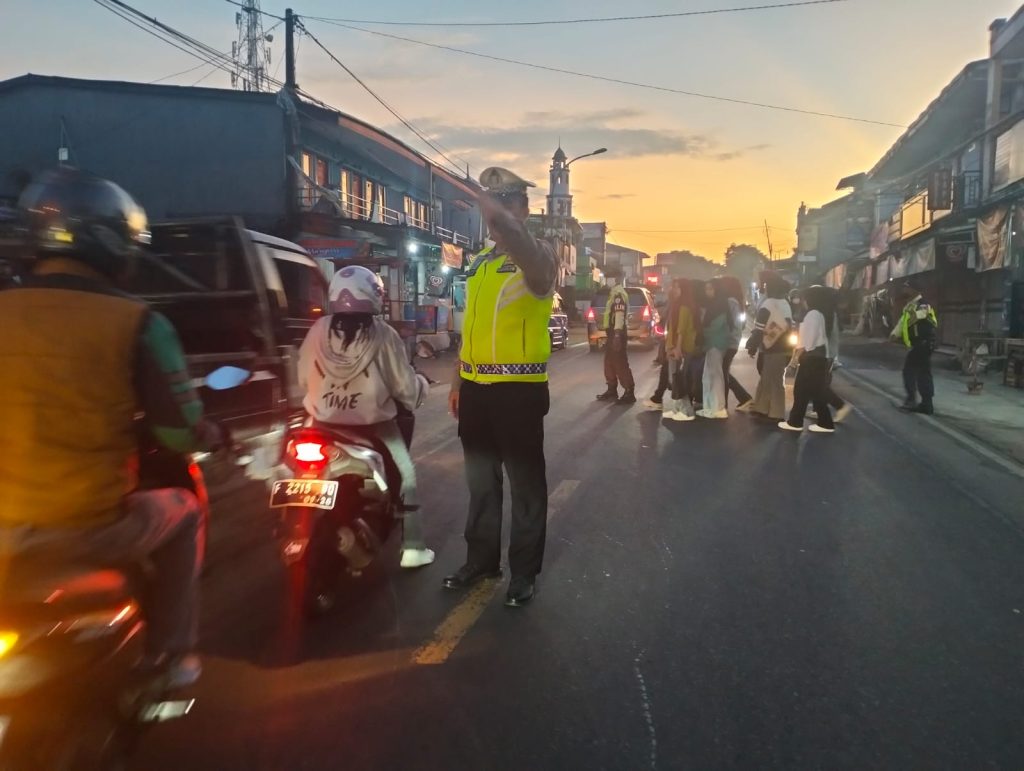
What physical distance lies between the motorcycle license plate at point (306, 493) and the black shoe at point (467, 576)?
0.94 m

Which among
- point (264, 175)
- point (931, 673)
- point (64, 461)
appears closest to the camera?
point (64, 461)

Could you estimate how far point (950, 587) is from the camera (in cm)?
468

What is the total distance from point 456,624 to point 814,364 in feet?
23.2

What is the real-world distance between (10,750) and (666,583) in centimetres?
338

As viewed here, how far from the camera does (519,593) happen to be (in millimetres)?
4281

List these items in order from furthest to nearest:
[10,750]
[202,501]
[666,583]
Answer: [666,583] → [202,501] → [10,750]

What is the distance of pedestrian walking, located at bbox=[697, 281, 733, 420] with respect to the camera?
1090 centimetres

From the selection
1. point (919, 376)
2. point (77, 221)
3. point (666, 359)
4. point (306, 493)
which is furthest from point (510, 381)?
point (919, 376)

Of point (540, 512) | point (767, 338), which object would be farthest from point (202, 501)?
point (767, 338)

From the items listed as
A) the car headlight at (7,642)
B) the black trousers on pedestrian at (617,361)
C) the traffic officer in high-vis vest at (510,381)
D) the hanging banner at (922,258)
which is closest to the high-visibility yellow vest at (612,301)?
the black trousers on pedestrian at (617,361)

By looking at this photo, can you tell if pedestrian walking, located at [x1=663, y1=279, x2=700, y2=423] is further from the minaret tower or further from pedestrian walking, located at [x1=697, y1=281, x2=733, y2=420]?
the minaret tower

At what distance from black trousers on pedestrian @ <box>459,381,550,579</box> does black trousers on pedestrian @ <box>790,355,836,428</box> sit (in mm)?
6317

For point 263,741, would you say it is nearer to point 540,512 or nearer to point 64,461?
point 64,461

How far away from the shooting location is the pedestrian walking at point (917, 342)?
10953mm
